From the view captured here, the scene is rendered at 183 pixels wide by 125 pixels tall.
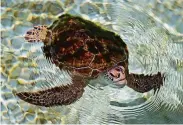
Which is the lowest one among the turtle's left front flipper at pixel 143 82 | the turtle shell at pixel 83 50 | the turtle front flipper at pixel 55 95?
the turtle front flipper at pixel 55 95

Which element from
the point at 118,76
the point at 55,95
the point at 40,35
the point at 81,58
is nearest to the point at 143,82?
the point at 118,76

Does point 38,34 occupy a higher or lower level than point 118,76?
higher

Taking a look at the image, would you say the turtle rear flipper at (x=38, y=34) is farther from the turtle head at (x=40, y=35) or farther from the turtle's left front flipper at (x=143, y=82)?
the turtle's left front flipper at (x=143, y=82)

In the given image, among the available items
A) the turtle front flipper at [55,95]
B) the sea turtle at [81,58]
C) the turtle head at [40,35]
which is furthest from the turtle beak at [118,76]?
the turtle head at [40,35]

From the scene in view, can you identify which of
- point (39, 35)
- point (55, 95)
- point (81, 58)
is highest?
point (39, 35)

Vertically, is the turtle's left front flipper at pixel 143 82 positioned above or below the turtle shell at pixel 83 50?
below

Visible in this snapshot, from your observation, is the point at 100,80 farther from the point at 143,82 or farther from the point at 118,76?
the point at 143,82

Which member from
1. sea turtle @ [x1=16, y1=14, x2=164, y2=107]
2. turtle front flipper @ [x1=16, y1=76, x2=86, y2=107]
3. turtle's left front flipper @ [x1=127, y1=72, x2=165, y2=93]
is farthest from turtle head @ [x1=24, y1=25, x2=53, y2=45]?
turtle's left front flipper @ [x1=127, y1=72, x2=165, y2=93]

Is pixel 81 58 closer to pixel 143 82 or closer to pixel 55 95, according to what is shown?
pixel 55 95
